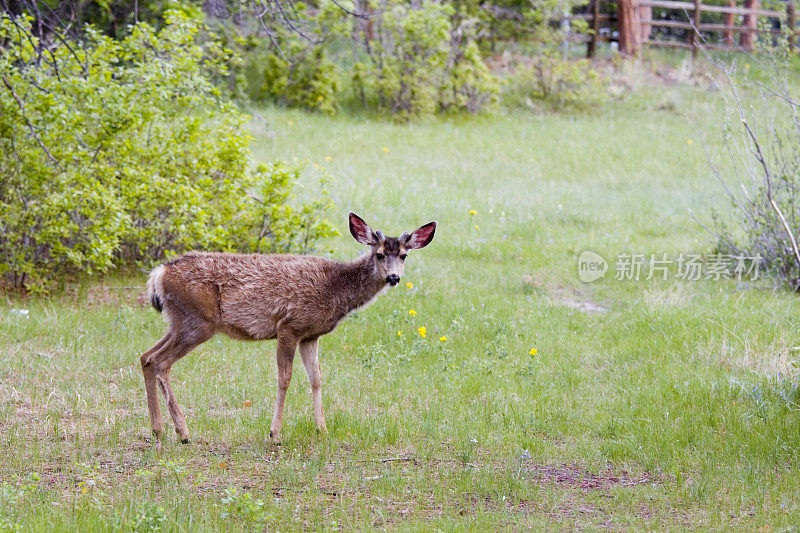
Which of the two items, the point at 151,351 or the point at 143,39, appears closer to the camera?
the point at 151,351

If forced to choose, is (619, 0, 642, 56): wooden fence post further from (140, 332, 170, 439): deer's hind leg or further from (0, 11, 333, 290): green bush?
(140, 332, 170, 439): deer's hind leg

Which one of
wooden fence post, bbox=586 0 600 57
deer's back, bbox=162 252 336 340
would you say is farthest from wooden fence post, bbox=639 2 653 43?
deer's back, bbox=162 252 336 340

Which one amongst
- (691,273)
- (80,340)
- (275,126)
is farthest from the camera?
(275,126)

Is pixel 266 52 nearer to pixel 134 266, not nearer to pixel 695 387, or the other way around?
pixel 134 266

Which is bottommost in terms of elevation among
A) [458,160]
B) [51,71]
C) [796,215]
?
[458,160]

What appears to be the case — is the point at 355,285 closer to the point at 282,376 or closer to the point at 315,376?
the point at 315,376

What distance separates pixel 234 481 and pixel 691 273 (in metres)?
8.46

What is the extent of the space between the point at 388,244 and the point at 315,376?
124 centimetres

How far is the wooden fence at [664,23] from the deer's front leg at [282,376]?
23.2m

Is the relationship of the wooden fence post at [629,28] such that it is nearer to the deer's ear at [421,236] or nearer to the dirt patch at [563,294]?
the dirt patch at [563,294]

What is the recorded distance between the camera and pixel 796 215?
11609 millimetres

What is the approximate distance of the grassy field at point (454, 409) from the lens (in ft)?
18.6

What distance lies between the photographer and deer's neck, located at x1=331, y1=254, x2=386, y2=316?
7.42 meters

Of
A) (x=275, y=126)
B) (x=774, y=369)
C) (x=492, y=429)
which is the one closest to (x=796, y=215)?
(x=774, y=369)
